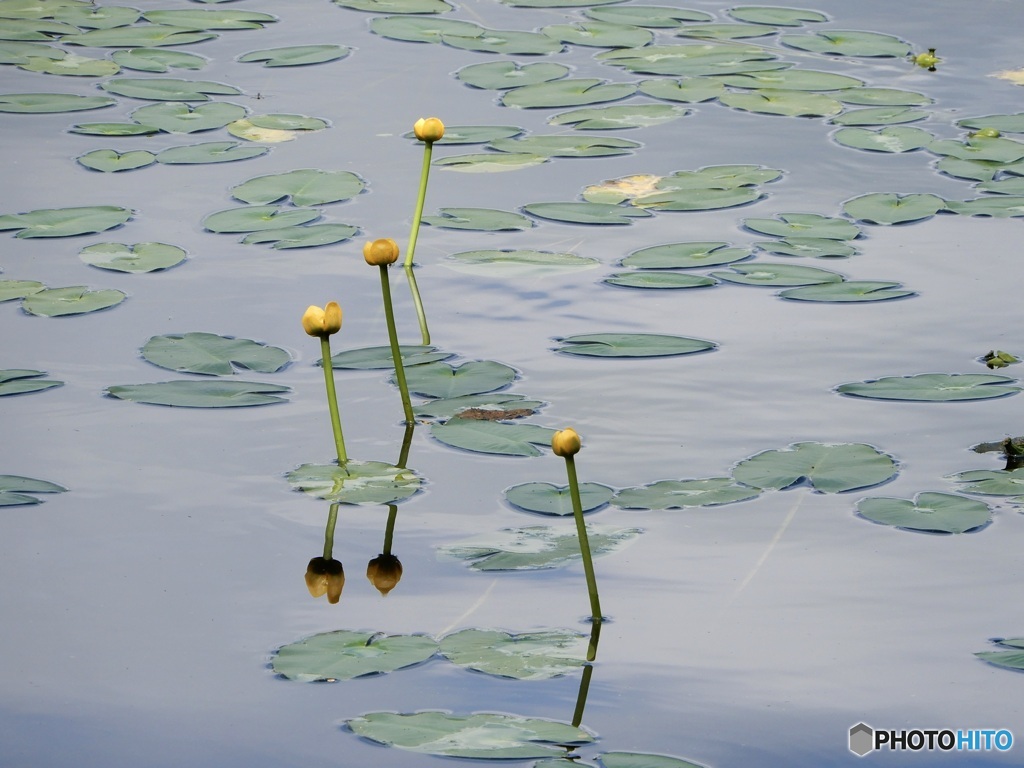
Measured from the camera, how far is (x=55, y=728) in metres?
2.04

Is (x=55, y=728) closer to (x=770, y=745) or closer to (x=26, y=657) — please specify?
(x=26, y=657)

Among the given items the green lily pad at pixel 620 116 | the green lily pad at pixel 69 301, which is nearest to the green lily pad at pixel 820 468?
the green lily pad at pixel 69 301

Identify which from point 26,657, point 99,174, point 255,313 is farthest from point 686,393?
point 99,174

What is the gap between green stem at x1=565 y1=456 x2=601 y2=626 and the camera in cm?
206

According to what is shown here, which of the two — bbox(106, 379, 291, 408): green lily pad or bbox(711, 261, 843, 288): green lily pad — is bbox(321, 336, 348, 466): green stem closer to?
bbox(106, 379, 291, 408): green lily pad

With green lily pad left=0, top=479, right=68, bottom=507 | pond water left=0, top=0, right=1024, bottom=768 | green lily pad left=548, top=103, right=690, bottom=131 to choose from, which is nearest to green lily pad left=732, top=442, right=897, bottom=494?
pond water left=0, top=0, right=1024, bottom=768

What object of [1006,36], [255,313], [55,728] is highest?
[1006,36]

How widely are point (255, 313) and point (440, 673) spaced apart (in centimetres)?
149

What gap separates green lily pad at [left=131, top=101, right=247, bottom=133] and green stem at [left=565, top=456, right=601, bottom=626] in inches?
111

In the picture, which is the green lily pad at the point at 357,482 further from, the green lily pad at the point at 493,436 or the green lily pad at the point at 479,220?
the green lily pad at the point at 479,220

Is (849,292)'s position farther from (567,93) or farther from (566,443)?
(567,93)

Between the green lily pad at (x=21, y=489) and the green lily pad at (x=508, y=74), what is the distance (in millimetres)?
2695

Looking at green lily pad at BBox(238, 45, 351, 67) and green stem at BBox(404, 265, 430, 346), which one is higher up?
green lily pad at BBox(238, 45, 351, 67)

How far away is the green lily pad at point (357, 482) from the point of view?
2.62m
